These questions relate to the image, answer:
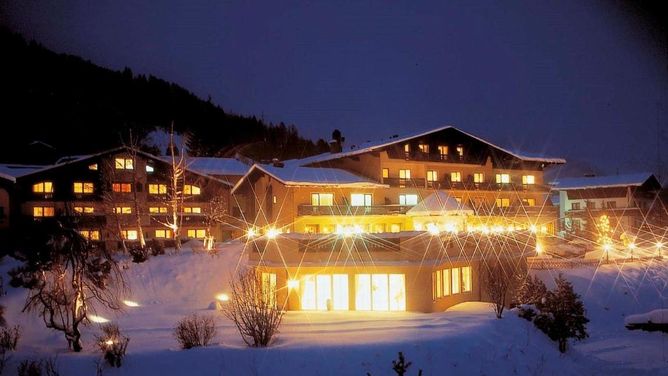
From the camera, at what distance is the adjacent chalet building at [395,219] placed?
1001 inches

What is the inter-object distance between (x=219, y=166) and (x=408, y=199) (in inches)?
936

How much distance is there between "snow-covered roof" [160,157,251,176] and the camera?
57925 millimetres

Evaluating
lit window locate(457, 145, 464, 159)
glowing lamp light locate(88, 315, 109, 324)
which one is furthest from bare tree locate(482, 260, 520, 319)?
lit window locate(457, 145, 464, 159)

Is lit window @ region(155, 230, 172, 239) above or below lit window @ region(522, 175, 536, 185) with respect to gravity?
below

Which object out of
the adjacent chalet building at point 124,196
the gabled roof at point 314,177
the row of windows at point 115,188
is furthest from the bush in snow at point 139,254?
the row of windows at point 115,188

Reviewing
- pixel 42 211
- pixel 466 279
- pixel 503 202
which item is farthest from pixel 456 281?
pixel 42 211

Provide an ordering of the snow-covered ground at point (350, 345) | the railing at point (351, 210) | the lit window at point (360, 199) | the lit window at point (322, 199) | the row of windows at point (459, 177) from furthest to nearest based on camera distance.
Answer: the row of windows at point (459, 177) → the lit window at point (360, 199) → the lit window at point (322, 199) → the railing at point (351, 210) → the snow-covered ground at point (350, 345)

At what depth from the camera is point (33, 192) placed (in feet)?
148

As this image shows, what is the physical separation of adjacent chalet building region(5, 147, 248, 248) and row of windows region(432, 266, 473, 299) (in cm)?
2345

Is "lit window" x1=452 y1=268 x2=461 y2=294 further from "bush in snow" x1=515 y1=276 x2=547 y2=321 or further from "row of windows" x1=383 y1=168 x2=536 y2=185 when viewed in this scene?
"row of windows" x1=383 y1=168 x2=536 y2=185

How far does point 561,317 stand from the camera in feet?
68.0

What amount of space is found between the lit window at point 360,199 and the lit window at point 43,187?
960 inches

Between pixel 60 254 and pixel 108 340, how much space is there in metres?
3.17

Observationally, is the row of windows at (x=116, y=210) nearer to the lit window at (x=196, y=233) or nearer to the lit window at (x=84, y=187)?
the lit window at (x=84, y=187)
